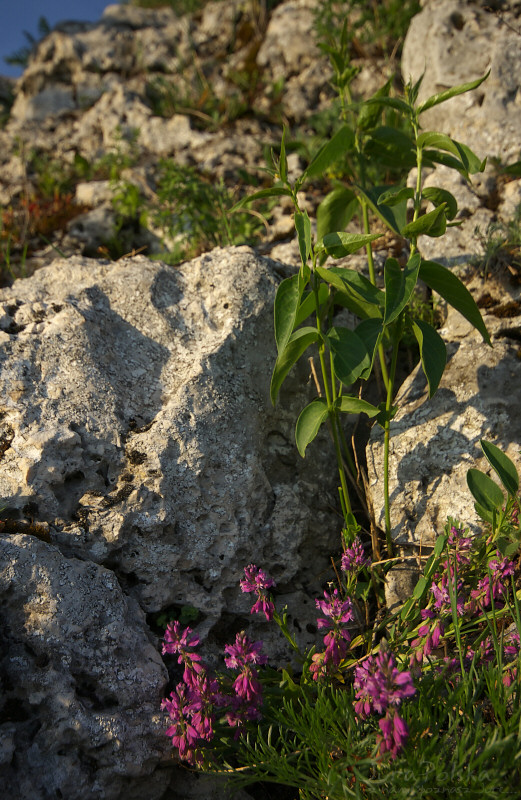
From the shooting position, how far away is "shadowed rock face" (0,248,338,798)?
2.29 meters

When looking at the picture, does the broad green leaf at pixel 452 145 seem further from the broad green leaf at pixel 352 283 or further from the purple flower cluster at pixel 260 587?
the purple flower cluster at pixel 260 587

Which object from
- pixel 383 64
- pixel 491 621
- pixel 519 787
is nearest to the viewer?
pixel 519 787

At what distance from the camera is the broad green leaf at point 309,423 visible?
101 inches

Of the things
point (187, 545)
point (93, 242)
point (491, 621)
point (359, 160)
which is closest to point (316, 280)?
point (359, 160)

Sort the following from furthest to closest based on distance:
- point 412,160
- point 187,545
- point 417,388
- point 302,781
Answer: point 417,388 < point 412,160 < point 187,545 < point 302,781

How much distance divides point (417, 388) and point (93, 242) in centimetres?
321

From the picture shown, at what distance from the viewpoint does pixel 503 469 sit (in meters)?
2.58

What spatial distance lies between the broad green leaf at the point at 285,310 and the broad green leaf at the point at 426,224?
0.55 metres

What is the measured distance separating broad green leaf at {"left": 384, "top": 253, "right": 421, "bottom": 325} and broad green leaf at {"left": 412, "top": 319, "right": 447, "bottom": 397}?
0.91ft

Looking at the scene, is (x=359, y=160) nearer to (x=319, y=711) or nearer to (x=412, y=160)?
(x=412, y=160)

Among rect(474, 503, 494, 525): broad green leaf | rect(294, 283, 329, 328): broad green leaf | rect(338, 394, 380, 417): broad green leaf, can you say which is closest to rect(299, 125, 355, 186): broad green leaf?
rect(294, 283, 329, 328): broad green leaf

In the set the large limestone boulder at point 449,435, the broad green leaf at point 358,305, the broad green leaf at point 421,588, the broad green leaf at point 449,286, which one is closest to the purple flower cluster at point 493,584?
the broad green leaf at point 421,588

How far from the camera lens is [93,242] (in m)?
5.05

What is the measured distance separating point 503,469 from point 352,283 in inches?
42.2
